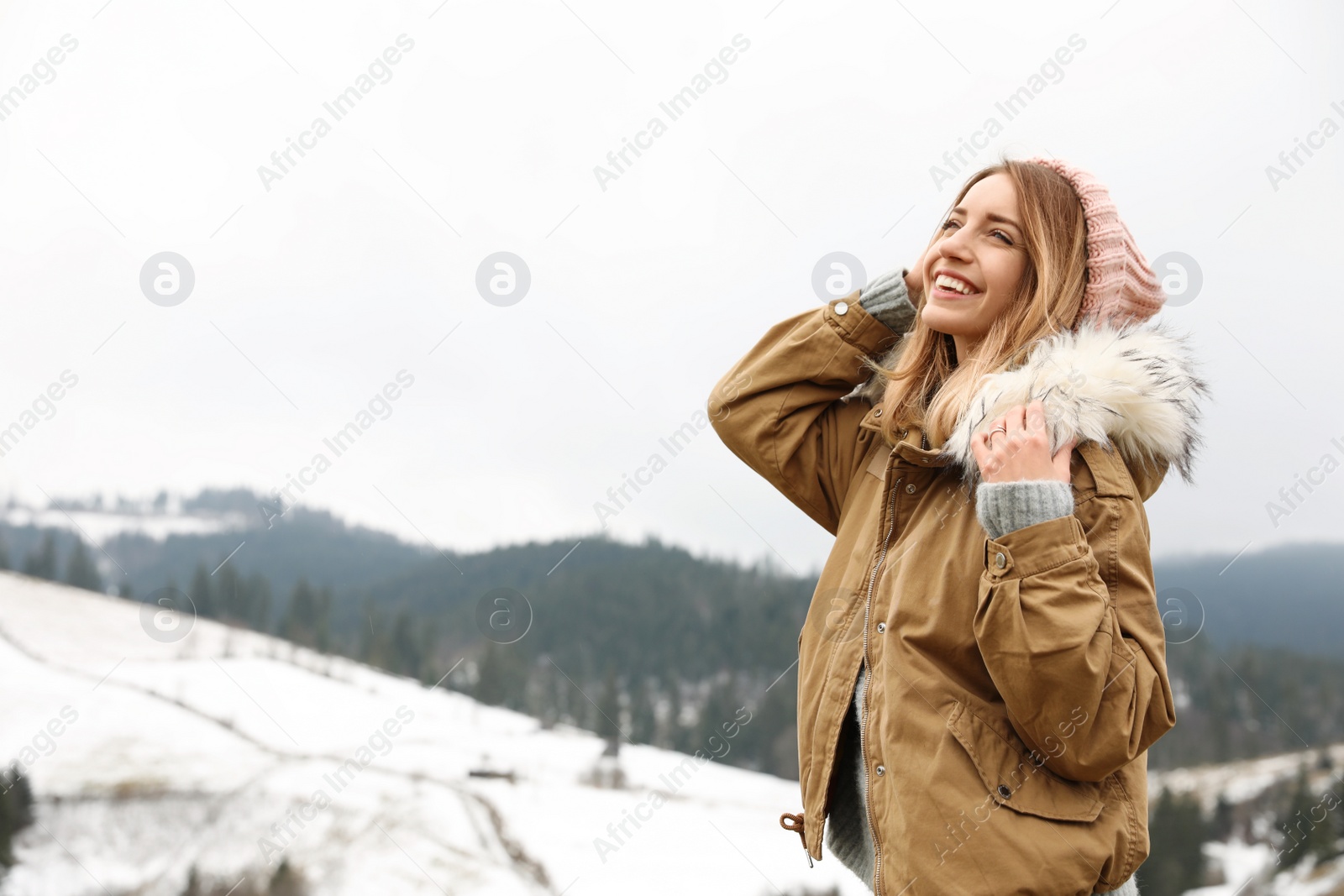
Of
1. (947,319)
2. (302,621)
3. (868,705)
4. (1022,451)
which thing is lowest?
(302,621)

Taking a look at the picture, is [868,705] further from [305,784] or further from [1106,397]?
[305,784]

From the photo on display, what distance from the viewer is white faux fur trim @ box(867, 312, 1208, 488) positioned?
1.51m

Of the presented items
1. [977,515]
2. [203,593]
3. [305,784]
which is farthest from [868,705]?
[203,593]

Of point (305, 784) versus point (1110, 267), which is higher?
point (1110, 267)

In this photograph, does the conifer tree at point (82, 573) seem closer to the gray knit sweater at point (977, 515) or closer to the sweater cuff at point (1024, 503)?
the gray knit sweater at point (977, 515)

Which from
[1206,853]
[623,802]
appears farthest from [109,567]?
[1206,853]

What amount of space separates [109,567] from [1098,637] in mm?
54052

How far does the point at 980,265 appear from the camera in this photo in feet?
5.81

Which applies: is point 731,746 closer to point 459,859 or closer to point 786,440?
point 459,859

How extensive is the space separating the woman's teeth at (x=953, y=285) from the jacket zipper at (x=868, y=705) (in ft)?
1.21

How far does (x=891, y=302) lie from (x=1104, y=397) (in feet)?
2.05

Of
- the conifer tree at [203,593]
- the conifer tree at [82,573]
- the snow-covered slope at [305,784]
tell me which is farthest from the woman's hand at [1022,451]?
the conifer tree at [82,573]

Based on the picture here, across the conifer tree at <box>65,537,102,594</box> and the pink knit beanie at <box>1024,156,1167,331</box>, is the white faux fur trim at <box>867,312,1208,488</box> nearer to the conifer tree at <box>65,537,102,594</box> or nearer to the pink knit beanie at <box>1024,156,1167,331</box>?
the pink knit beanie at <box>1024,156,1167,331</box>

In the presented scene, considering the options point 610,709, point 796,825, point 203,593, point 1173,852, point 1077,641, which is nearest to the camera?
point 1077,641
